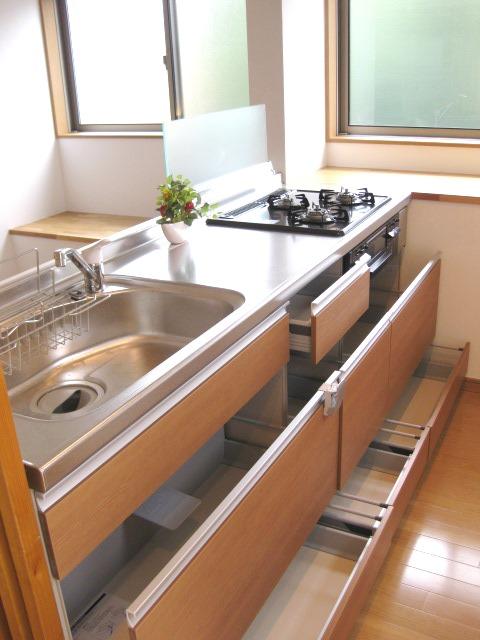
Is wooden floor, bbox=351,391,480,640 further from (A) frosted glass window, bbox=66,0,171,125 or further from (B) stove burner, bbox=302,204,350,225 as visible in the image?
(A) frosted glass window, bbox=66,0,171,125

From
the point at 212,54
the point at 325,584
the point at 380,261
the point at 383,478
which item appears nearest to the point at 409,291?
the point at 380,261

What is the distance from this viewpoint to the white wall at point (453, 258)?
8.95 feet

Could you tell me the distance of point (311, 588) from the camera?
5.66 ft

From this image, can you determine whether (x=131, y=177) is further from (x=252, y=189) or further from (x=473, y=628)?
(x=473, y=628)

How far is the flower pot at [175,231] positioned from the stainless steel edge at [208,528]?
76 cm

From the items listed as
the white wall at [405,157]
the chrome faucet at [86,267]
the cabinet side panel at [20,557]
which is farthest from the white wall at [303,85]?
the cabinet side panel at [20,557]

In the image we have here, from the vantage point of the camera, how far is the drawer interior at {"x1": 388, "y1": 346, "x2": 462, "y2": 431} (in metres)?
2.55

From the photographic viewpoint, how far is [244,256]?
1.97 meters

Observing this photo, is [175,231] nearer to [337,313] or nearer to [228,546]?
[337,313]

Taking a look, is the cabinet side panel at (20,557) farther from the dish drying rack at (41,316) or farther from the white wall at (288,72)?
the white wall at (288,72)

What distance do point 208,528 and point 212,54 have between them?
2.42 meters

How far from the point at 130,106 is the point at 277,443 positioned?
6.98 feet

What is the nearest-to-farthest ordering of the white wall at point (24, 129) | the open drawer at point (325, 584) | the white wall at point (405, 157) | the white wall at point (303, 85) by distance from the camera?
the open drawer at point (325, 584)
the white wall at point (24, 129)
the white wall at point (303, 85)
the white wall at point (405, 157)

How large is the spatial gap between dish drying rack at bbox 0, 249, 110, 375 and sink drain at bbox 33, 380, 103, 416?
3.5 inches
